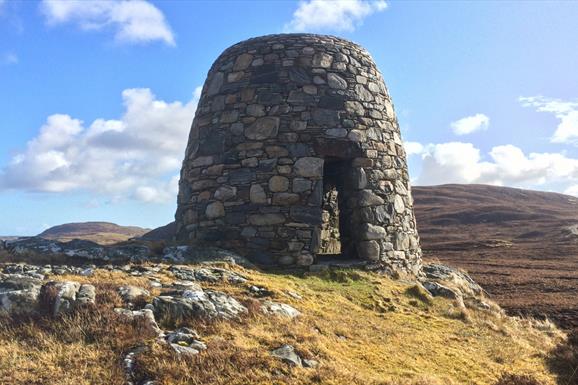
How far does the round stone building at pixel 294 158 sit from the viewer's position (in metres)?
9.97

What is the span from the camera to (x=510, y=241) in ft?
122

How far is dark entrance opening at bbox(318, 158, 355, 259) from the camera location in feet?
35.4

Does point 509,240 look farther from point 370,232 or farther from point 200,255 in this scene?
point 200,255

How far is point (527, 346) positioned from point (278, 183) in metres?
5.37

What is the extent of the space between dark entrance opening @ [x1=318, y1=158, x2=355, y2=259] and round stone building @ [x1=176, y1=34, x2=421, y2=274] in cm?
5

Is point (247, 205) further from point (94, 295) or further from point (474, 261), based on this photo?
point (474, 261)

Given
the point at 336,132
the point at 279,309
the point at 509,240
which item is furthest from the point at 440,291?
the point at 509,240

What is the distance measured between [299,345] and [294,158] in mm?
5412

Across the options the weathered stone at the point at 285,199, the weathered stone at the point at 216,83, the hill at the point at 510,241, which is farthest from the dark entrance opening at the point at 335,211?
the hill at the point at 510,241

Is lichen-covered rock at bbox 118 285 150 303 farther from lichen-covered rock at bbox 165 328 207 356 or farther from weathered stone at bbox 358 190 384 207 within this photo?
weathered stone at bbox 358 190 384 207

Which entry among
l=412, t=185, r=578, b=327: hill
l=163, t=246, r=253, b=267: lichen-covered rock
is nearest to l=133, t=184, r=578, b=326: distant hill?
l=412, t=185, r=578, b=327: hill

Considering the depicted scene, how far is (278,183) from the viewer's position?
10.0 m

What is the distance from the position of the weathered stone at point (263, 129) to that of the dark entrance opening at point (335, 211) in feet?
5.12

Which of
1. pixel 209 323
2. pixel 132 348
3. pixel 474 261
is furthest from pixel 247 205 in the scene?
pixel 474 261
